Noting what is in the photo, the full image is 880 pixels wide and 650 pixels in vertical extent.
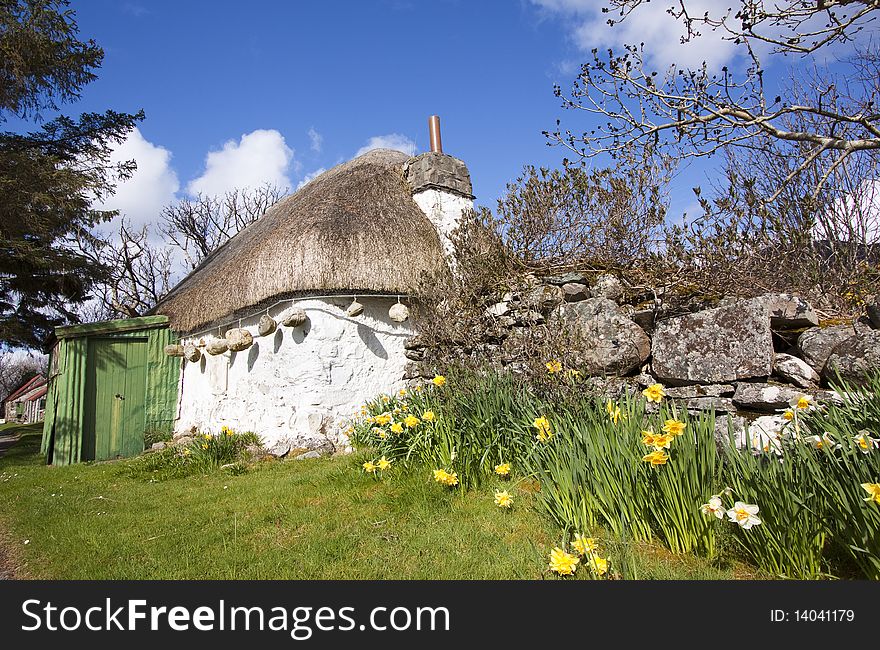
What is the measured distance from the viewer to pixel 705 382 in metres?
3.30

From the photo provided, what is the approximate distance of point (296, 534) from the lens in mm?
3131

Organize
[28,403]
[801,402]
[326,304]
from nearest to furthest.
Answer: [801,402], [326,304], [28,403]

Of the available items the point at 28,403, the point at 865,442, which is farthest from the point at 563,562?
the point at 28,403

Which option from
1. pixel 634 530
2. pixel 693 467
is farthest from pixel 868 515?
pixel 634 530

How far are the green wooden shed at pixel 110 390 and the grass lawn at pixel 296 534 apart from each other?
9.94 ft

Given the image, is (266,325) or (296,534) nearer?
(296,534)

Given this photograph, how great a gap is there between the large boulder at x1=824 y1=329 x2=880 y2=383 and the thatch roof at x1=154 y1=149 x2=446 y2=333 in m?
3.88

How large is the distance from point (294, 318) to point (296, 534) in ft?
10.9

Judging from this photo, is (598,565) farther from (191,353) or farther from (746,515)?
(191,353)

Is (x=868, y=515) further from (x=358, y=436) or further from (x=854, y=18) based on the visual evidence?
(x=358, y=436)

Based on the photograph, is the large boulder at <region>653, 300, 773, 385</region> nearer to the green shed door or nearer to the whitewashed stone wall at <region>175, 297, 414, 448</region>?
the whitewashed stone wall at <region>175, 297, 414, 448</region>

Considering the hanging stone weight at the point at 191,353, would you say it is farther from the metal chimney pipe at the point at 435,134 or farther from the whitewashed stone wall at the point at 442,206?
the metal chimney pipe at the point at 435,134

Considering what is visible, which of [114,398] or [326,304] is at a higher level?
[326,304]

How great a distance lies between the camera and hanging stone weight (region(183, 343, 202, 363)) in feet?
25.3
